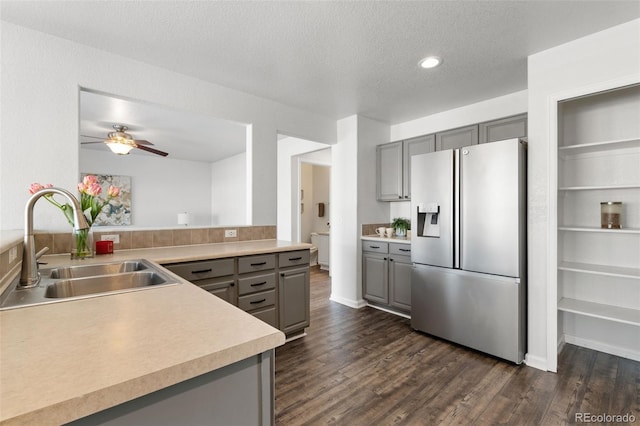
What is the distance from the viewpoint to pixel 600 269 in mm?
2297

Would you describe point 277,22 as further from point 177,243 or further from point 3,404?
point 3,404

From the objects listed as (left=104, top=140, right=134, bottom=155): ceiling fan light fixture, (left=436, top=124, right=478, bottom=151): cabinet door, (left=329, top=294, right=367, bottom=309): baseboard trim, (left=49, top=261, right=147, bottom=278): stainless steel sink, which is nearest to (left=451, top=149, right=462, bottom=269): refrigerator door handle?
(left=436, top=124, right=478, bottom=151): cabinet door

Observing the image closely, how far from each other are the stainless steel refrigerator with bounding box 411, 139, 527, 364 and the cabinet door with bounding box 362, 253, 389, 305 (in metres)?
0.59

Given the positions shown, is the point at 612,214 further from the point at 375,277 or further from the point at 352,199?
the point at 352,199

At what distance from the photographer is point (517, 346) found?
232 cm

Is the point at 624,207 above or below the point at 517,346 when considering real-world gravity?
above

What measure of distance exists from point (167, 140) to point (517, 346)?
5.61m

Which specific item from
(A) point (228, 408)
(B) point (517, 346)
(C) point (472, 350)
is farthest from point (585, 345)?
(A) point (228, 408)

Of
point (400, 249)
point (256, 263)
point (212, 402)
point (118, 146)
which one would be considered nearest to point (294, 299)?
point (256, 263)

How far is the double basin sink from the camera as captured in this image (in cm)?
110

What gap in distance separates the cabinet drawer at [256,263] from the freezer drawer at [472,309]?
4.73ft

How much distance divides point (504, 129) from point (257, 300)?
9.22 feet

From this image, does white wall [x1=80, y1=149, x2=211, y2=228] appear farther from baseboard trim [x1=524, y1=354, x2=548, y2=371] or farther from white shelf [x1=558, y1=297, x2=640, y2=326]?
white shelf [x1=558, y1=297, x2=640, y2=326]

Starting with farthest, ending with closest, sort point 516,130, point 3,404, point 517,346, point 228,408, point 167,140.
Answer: point 167,140 → point 516,130 → point 517,346 → point 228,408 → point 3,404
